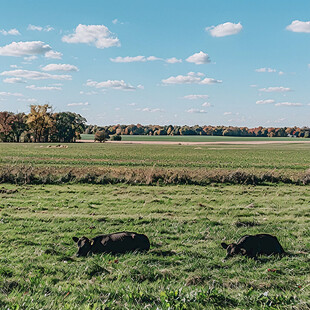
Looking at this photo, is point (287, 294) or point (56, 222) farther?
point (56, 222)

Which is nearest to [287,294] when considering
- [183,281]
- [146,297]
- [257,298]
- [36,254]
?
[257,298]

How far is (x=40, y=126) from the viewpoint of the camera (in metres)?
116

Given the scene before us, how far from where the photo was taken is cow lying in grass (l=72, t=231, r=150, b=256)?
8117 millimetres

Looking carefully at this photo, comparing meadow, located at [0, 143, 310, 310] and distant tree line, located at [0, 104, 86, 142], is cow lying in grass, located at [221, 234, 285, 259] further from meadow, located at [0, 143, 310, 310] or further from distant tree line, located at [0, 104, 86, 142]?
distant tree line, located at [0, 104, 86, 142]

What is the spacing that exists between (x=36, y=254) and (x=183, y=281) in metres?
3.82

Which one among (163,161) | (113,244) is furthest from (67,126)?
(113,244)

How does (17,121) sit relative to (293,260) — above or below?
above

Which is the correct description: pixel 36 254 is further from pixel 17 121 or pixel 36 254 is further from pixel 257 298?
pixel 17 121

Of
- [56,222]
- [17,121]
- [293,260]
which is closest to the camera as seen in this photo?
[293,260]

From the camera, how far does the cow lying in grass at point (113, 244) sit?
26.6ft

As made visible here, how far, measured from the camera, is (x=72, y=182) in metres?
23.0

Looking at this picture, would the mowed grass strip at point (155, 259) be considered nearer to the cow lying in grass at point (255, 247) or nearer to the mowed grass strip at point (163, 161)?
the cow lying in grass at point (255, 247)

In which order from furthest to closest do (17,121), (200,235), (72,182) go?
1. (17,121)
2. (72,182)
3. (200,235)

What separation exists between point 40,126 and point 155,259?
11635 cm
